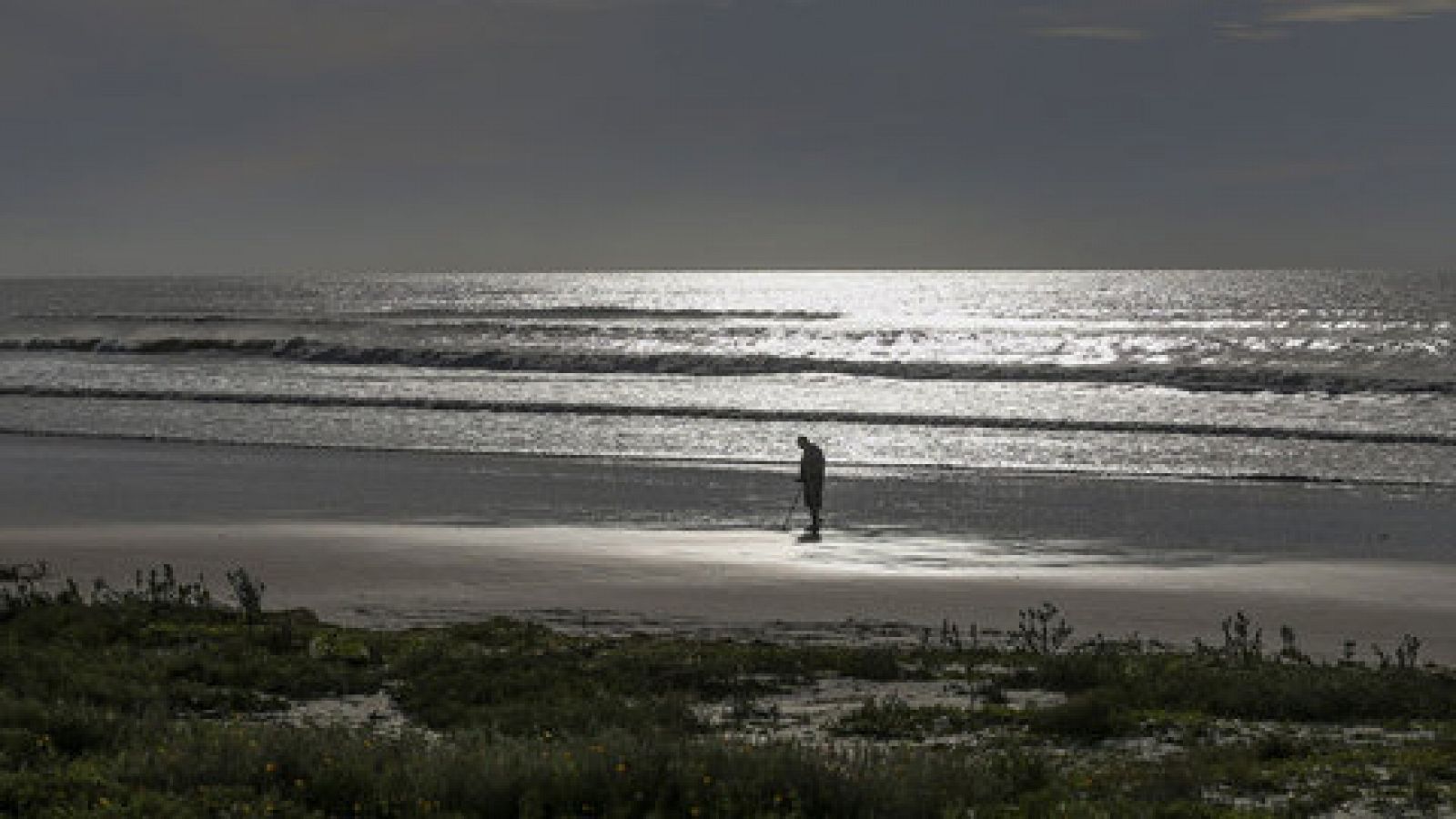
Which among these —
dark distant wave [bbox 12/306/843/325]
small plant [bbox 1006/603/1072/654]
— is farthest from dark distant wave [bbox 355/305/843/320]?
small plant [bbox 1006/603/1072/654]

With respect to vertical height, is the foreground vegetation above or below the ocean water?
below

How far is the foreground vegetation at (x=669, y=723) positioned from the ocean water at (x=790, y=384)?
1995cm

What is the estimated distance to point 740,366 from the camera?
6912cm

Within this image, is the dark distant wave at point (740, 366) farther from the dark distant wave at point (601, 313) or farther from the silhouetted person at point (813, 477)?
the silhouetted person at point (813, 477)

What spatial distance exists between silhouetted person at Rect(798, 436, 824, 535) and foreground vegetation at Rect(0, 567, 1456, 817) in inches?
290

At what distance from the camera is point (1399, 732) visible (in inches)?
452

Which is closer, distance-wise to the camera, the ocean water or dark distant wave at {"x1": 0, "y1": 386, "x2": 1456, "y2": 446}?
the ocean water

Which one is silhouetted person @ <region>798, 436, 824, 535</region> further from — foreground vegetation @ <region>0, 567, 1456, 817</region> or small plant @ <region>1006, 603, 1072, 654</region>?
foreground vegetation @ <region>0, 567, 1456, 817</region>

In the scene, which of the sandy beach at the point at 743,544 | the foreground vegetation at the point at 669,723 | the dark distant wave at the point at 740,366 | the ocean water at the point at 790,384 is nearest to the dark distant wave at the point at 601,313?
the ocean water at the point at 790,384

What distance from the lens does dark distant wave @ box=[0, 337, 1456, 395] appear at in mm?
58156

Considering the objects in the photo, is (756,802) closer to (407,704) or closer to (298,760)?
(298,760)

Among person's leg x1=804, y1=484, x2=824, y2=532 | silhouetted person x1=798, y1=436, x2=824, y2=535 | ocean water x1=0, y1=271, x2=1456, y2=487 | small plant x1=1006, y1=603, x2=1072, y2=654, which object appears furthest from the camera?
ocean water x1=0, y1=271, x2=1456, y2=487

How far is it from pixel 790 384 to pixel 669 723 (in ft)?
161

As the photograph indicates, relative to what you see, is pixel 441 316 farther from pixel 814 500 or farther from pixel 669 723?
pixel 669 723
